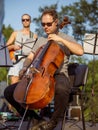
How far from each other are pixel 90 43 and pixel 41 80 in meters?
1.79

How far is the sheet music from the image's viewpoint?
4.70m

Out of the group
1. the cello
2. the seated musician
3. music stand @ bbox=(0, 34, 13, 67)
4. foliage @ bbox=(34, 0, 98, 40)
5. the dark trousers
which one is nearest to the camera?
the cello

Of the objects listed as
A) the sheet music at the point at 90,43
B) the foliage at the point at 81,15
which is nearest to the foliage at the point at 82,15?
the foliage at the point at 81,15

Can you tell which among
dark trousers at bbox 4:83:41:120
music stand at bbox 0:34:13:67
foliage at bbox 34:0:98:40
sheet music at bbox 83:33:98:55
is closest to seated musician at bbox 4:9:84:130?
dark trousers at bbox 4:83:41:120

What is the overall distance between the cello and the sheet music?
1.30 meters

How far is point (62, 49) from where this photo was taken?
347 centimetres

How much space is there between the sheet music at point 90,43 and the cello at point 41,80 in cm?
130

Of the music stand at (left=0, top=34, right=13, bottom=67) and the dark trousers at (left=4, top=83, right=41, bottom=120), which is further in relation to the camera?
the music stand at (left=0, top=34, right=13, bottom=67)

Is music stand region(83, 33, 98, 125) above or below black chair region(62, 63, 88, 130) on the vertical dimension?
above

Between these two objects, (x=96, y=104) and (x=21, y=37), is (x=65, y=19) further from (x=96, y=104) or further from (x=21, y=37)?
(x=96, y=104)

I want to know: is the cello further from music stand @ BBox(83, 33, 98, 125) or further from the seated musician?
music stand @ BBox(83, 33, 98, 125)

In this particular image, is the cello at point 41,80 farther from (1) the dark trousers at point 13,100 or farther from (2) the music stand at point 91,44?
(2) the music stand at point 91,44

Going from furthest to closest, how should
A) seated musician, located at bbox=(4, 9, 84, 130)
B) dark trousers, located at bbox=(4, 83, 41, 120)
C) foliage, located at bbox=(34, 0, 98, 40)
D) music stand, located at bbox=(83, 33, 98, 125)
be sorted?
1. foliage, located at bbox=(34, 0, 98, 40)
2. music stand, located at bbox=(83, 33, 98, 125)
3. dark trousers, located at bbox=(4, 83, 41, 120)
4. seated musician, located at bbox=(4, 9, 84, 130)

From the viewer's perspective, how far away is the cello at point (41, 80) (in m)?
3.09
